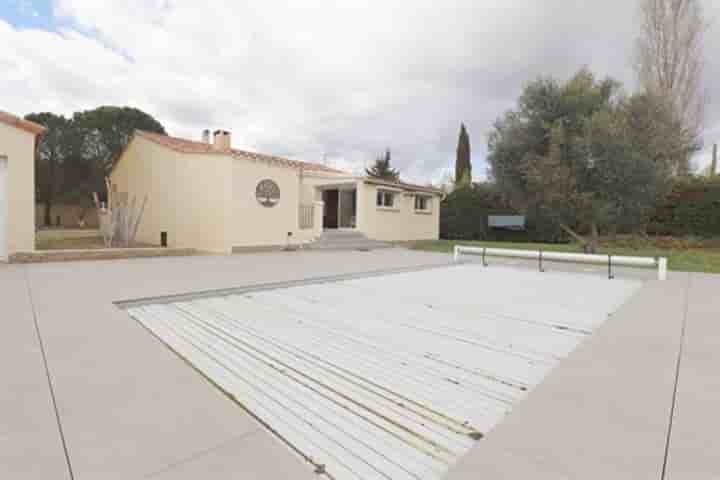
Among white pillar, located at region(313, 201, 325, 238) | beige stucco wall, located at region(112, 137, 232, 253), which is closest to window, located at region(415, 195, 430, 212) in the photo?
white pillar, located at region(313, 201, 325, 238)

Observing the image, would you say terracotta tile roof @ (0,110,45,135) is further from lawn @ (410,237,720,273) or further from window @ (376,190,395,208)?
lawn @ (410,237,720,273)

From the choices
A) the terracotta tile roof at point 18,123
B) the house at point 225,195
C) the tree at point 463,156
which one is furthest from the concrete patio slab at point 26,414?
the tree at point 463,156

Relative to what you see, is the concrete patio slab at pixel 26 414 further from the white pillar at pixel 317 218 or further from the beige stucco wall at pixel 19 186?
the white pillar at pixel 317 218

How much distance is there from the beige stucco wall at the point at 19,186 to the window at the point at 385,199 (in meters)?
13.9

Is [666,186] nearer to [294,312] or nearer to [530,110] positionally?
[530,110]

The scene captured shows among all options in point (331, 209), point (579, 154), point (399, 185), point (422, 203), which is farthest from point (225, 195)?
point (422, 203)

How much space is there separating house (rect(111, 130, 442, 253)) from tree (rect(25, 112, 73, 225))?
40.6ft

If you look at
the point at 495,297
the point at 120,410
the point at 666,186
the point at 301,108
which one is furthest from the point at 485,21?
the point at 120,410

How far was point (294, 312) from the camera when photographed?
16.8 ft

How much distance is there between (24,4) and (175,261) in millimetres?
9113

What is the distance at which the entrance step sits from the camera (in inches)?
635

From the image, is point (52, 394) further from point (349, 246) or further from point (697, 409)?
point (349, 246)

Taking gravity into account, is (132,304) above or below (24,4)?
below

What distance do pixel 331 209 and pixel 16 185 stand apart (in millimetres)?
13530
